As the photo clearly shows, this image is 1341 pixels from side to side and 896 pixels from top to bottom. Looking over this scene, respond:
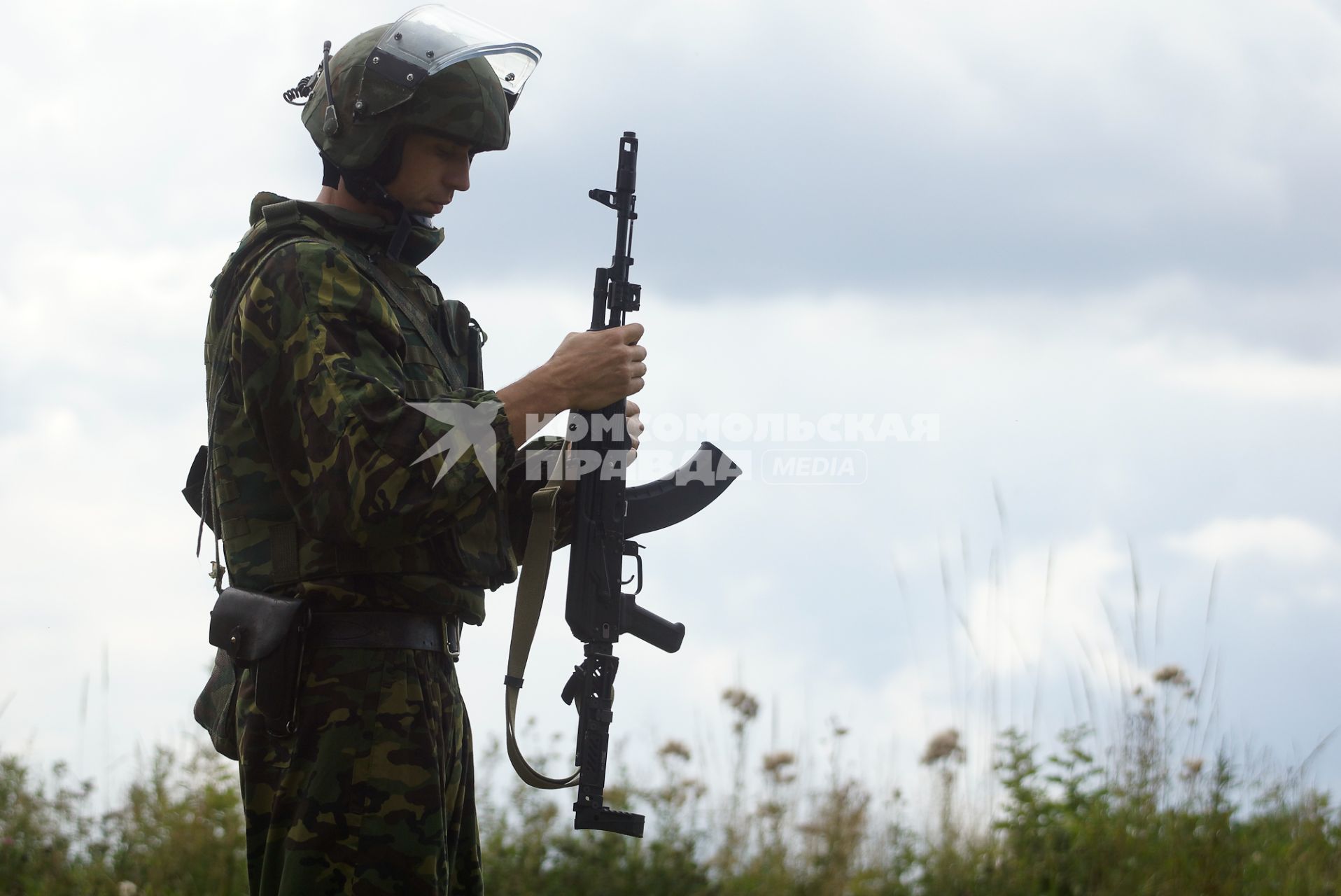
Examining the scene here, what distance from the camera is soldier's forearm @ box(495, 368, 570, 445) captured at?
256 centimetres

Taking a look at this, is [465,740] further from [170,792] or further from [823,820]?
[170,792]

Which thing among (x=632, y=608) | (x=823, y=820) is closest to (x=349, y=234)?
(x=632, y=608)

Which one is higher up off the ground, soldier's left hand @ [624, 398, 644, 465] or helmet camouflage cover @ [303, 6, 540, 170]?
helmet camouflage cover @ [303, 6, 540, 170]

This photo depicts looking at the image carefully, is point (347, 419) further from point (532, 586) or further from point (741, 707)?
point (741, 707)

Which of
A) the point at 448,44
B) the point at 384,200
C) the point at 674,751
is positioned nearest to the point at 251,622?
the point at 384,200

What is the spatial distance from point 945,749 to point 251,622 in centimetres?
325

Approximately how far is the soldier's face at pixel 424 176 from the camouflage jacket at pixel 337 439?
0.08 metres

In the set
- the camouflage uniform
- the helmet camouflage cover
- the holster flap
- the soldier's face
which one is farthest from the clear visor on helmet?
the holster flap

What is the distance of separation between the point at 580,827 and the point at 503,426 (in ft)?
2.92

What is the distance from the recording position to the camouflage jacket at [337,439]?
241 cm

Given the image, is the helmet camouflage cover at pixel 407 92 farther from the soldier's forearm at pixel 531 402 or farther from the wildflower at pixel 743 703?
the wildflower at pixel 743 703

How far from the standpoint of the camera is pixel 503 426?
2531 mm

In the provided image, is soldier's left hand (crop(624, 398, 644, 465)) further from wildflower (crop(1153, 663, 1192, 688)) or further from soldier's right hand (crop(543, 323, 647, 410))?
wildflower (crop(1153, 663, 1192, 688))

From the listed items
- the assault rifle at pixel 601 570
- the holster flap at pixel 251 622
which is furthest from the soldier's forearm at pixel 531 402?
the holster flap at pixel 251 622
